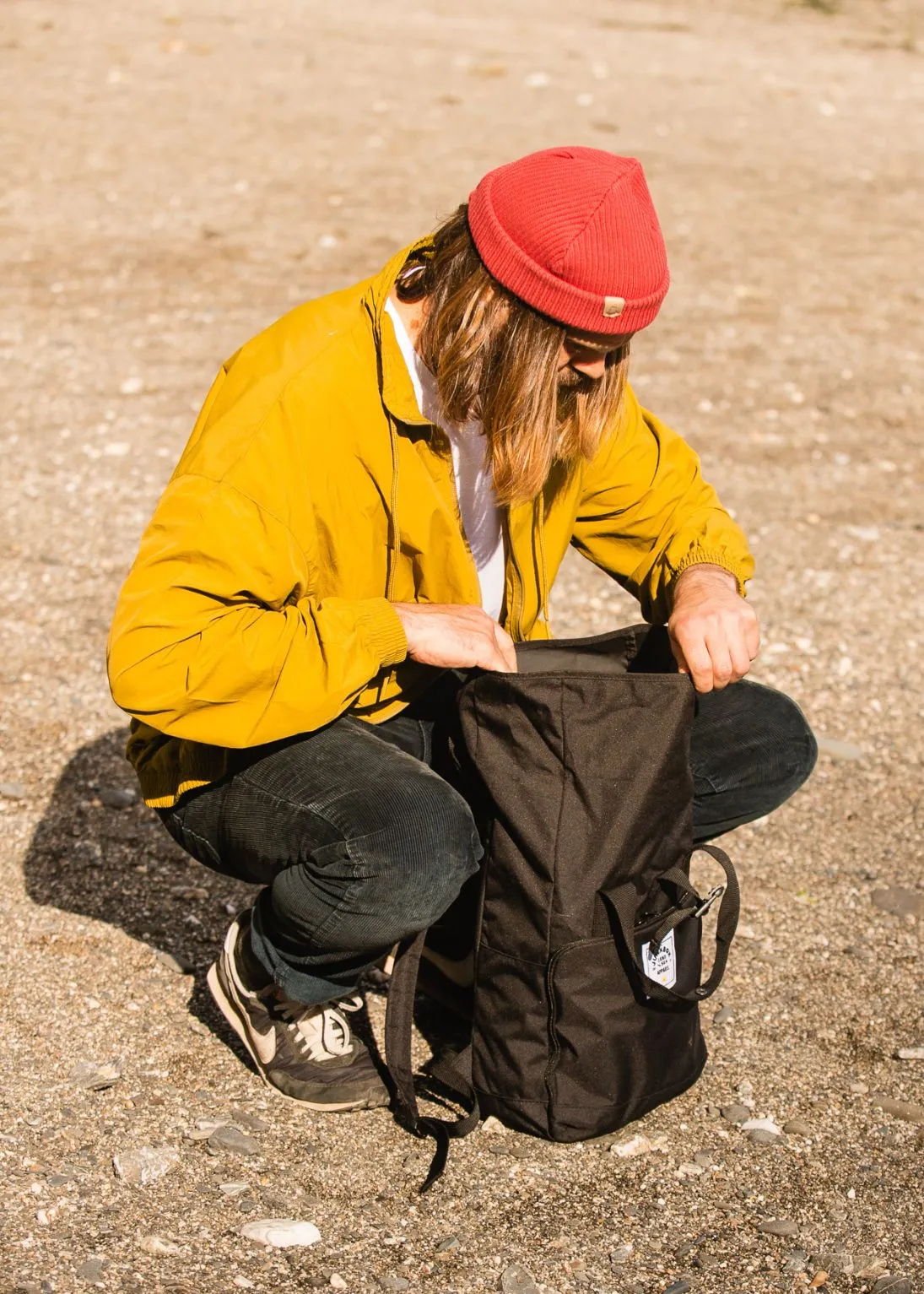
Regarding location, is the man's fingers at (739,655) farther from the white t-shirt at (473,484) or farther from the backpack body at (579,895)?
the white t-shirt at (473,484)

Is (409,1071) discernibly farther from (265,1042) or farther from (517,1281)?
(517,1281)

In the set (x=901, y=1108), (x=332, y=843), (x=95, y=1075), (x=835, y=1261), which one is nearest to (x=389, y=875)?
(x=332, y=843)

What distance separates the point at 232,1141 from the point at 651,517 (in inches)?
58.7

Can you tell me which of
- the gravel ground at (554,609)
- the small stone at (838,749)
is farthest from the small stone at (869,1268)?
the small stone at (838,749)

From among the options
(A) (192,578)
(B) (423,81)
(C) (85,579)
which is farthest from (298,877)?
(B) (423,81)

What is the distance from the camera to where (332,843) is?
2594 millimetres

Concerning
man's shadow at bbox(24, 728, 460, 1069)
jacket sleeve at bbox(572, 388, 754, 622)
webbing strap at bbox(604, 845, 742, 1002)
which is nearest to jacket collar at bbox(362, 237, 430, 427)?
jacket sleeve at bbox(572, 388, 754, 622)

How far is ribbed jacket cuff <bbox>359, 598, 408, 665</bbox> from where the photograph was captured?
2598 millimetres

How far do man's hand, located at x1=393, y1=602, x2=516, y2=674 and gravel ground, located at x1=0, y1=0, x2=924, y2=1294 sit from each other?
0.91 meters

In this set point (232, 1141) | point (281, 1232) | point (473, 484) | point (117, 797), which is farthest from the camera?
point (117, 797)

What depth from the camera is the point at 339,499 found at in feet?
8.84

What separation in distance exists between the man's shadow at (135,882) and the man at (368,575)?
31 cm

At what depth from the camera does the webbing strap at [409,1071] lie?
2.74 m

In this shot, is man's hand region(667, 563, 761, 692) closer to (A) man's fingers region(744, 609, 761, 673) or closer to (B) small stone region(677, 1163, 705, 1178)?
(A) man's fingers region(744, 609, 761, 673)
